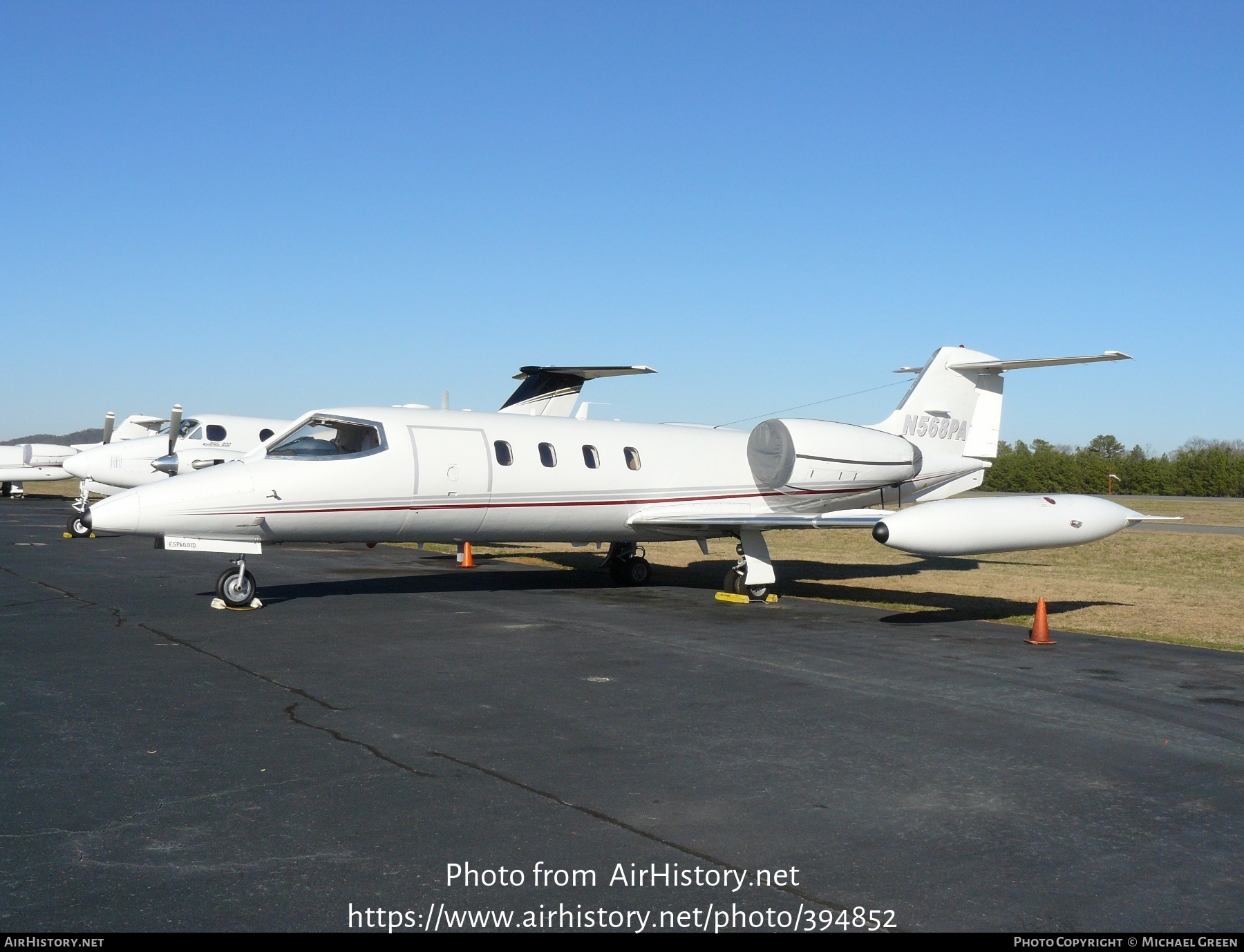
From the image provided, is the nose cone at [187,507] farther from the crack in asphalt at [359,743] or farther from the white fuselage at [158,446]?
the white fuselage at [158,446]

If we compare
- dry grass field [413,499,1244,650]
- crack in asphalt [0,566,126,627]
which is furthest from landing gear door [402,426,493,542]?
dry grass field [413,499,1244,650]

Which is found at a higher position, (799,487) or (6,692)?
(799,487)

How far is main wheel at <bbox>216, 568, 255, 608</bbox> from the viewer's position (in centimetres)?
1412

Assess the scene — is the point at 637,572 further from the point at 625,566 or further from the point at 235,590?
the point at 235,590

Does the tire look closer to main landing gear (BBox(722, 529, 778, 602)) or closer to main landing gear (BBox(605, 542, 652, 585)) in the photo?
main landing gear (BBox(605, 542, 652, 585))

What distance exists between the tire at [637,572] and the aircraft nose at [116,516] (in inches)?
359

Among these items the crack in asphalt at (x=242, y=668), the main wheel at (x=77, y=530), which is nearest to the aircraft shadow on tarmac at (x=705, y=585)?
the crack in asphalt at (x=242, y=668)

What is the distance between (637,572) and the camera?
1991 centimetres

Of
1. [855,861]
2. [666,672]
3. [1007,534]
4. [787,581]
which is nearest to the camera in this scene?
[855,861]

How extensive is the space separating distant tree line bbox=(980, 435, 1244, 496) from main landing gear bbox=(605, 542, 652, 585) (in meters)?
74.6

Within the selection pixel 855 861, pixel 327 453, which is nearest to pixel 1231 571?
pixel 327 453

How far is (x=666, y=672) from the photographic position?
33.9 feet

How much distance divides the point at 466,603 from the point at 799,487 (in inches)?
263
